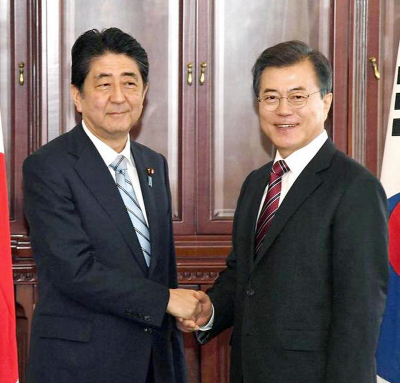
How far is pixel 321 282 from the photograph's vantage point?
77.3 inches

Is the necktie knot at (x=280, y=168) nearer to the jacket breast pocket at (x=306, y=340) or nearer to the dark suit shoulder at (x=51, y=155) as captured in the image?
the jacket breast pocket at (x=306, y=340)

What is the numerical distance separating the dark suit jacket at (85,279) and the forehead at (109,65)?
10.0 inches

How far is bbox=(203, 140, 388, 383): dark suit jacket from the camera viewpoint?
1885 millimetres

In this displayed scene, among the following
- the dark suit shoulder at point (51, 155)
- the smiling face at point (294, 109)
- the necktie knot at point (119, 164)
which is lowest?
the necktie knot at point (119, 164)

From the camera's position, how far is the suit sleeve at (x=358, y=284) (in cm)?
188

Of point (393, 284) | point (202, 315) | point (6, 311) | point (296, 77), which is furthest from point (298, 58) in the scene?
point (6, 311)

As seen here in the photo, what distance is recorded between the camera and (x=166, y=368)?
2383 millimetres

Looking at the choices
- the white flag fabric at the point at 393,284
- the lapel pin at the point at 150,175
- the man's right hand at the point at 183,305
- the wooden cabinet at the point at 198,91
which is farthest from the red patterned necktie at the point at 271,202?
the wooden cabinet at the point at 198,91

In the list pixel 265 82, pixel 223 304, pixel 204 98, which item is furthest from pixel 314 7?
pixel 223 304

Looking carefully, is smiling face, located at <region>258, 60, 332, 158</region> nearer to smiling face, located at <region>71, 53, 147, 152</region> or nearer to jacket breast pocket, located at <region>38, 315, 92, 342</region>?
smiling face, located at <region>71, 53, 147, 152</region>

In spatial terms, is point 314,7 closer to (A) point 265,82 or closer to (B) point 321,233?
(A) point 265,82

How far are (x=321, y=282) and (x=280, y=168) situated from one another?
395 mm

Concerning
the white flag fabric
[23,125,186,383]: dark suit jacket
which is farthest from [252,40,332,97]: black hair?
the white flag fabric

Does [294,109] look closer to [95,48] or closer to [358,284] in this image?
[358,284]
